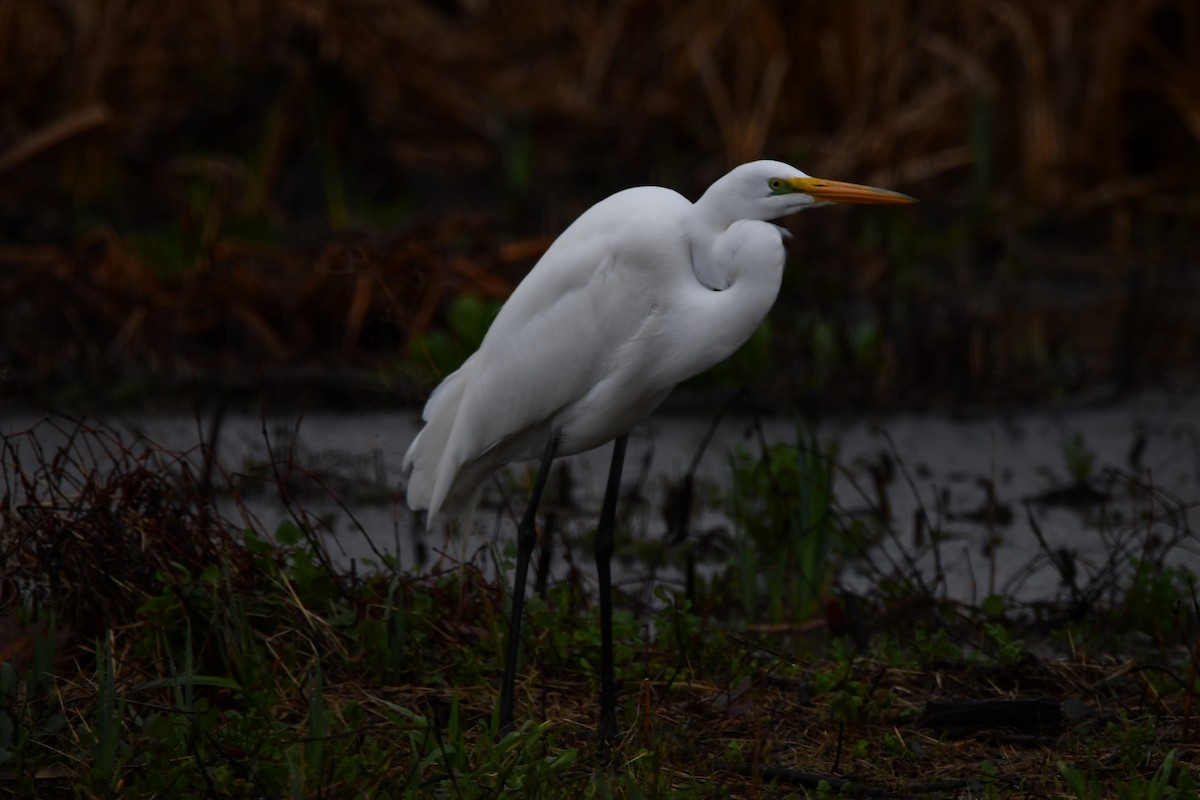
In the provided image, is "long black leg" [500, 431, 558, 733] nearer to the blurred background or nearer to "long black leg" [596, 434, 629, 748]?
"long black leg" [596, 434, 629, 748]

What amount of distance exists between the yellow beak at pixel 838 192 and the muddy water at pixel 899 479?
99 centimetres

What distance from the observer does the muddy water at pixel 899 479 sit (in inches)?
150

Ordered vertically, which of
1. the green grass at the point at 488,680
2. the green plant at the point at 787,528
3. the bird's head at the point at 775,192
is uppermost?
the bird's head at the point at 775,192

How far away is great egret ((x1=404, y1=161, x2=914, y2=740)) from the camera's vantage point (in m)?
2.49

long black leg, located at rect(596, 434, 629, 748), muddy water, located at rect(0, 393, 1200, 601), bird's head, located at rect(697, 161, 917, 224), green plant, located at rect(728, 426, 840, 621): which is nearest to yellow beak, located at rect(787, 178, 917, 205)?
bird's head, located at rect(697, 161, 917, 224)

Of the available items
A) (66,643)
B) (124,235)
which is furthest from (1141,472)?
(124,235)

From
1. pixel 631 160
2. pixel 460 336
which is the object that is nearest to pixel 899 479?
pixel 460 336

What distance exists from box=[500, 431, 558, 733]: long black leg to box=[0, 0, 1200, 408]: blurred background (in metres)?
2.35

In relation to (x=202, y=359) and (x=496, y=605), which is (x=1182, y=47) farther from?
(x=496, y=605)

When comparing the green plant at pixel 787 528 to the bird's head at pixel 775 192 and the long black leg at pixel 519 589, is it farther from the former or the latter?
the bird's head at pixel 775 192

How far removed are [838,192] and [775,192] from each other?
100mm

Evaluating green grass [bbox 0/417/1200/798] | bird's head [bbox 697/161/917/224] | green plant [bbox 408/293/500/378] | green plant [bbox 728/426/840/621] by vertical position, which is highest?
bird's head [bbox 697/161/917/224]

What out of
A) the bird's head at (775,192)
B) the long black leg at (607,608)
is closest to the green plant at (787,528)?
the long black leg at (607,608)

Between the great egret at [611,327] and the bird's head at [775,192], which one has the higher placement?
the bird's head at [775,192]
